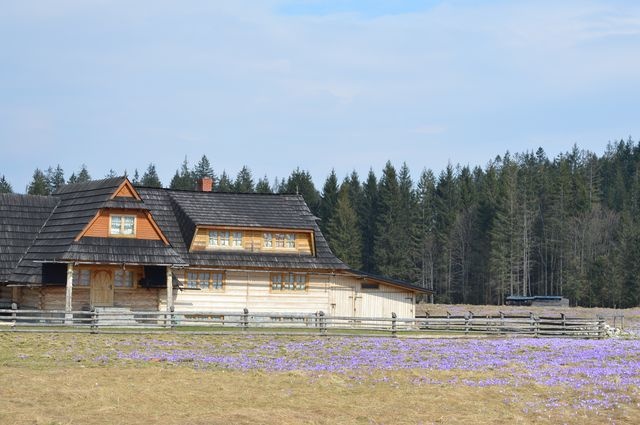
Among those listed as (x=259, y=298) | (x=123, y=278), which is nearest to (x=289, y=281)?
(x=259, y=298)

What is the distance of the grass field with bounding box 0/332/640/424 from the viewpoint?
23.1m

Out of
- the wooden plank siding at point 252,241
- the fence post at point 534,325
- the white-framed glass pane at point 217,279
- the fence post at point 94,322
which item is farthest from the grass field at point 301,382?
the wooden plank siding at point 252,241

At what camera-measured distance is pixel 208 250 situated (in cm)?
5278

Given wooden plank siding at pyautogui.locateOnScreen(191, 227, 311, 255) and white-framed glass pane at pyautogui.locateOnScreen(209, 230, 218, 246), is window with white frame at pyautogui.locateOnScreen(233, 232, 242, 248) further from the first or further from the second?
white-framed glass pane at pyautogui.locateOnScreen(209, 230, 218, 246)

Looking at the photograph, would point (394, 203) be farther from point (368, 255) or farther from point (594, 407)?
point (594, 407)

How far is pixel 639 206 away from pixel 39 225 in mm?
105236

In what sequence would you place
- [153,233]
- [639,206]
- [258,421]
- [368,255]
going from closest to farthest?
[258,421] → [153,233] → [368,255] → [639,206]

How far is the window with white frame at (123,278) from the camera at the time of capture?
4903 cm

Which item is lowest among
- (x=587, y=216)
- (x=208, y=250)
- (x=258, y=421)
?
(x=258, y=421)

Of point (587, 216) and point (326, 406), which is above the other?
point (587, 216)

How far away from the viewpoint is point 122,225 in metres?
48.4

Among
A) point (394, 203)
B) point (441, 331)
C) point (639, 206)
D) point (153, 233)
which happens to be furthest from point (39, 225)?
point (639, 206)

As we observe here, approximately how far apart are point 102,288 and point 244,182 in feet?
332

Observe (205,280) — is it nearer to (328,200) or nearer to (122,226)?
(122,226)
